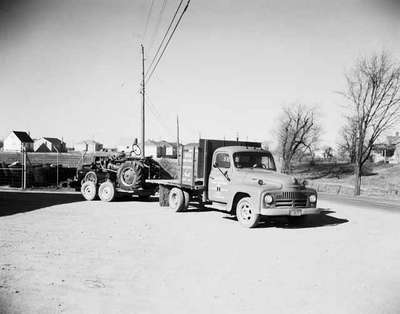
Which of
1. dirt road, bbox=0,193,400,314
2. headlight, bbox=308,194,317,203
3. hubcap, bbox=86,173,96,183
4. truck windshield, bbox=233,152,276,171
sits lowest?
dirt road, bbox=0,193,400,314

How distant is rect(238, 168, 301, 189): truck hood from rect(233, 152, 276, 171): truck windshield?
1.16 ft

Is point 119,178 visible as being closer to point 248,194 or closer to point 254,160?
point 254,160

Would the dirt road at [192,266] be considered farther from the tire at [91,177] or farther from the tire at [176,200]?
the tire at [91,177]

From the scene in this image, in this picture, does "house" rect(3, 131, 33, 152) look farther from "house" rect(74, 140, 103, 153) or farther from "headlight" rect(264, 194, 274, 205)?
"headlight" rect(264, 194, 274, 205)

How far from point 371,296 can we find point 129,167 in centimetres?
Result: 1138


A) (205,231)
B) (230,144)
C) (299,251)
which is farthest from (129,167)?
(299,251)

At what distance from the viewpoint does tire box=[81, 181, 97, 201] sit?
16.0 metres

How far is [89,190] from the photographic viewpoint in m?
16.1

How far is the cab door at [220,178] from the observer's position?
11.5 m

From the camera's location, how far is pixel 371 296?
17.4 feet

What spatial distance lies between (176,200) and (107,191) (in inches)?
148

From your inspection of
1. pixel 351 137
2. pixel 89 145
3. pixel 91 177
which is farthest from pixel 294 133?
pixel 89 145

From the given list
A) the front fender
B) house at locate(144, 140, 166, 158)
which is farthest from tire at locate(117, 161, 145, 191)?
house at locate(144, 140, 166, 158)

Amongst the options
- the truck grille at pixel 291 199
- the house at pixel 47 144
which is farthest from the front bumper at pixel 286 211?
the house at pixel 47 144
